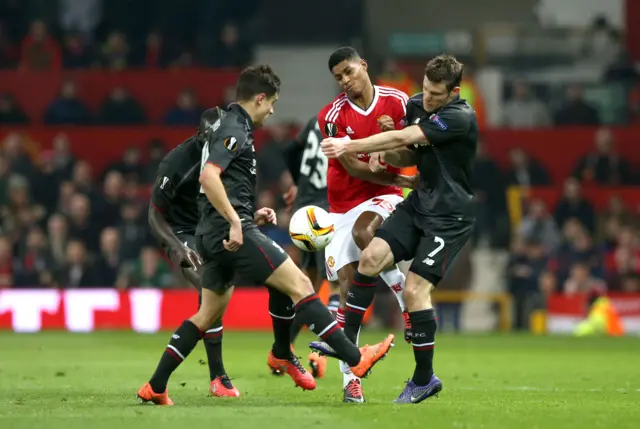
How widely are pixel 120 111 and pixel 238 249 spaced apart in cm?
1431

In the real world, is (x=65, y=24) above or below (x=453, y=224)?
above

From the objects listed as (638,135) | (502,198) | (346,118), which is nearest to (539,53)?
(638,135)

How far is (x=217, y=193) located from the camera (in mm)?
7367

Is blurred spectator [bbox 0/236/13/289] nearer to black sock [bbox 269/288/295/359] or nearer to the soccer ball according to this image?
black sock [bbox 269/288/295/359]

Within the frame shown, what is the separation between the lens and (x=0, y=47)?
78.1 feet

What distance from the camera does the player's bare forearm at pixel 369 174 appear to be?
850 cm

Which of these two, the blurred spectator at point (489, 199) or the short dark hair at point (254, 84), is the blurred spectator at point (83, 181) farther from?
the short dark hair at point (254, 84)

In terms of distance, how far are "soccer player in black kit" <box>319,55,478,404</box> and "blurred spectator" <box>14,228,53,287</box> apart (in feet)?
35.2

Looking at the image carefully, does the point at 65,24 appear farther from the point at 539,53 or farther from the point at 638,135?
the point at 638,135

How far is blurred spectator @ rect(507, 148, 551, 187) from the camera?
65.5 ft

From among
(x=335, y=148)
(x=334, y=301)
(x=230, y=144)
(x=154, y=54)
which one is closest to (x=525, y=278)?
(x=334, y=301)

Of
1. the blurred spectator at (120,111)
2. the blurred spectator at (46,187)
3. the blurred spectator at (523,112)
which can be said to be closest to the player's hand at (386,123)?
the blurred spectator at (46,187)

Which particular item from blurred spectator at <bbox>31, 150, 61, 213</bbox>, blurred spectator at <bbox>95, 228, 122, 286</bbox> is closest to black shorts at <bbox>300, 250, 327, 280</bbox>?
blurred spectator at <bbox>95, 228, 122, 286</bbox>

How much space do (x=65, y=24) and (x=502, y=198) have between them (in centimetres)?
1049
